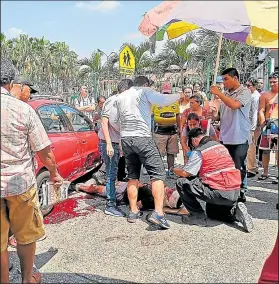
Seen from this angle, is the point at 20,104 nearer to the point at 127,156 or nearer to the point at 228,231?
the point at 127,156

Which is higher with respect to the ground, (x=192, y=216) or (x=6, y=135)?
(x=6, y=135)

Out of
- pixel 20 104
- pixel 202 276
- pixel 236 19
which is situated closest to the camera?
pixel 236 19

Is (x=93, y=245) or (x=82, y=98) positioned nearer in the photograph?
(x=93, y=245)

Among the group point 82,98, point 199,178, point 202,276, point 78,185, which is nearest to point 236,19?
point 202,276

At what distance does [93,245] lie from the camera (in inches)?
164

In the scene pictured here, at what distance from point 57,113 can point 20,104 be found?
3138 mm

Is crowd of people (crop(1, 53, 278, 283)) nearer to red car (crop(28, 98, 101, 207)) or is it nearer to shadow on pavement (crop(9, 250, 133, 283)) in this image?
shadow on pavement (crop(9, 250, 133, 283))

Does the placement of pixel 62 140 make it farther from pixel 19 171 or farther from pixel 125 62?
pixel 125 62

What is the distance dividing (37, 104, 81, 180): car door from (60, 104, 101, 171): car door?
0.19 metres

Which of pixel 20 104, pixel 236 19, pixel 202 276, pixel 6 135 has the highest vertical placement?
pixel 236 19

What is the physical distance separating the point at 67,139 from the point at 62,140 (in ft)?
0.58

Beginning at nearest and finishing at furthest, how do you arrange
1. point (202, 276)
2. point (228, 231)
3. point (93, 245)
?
point (202, 276)
point (93, 245)
point (228, 231)

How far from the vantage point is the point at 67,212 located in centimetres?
534

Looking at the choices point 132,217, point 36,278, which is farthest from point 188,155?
point 36,278
